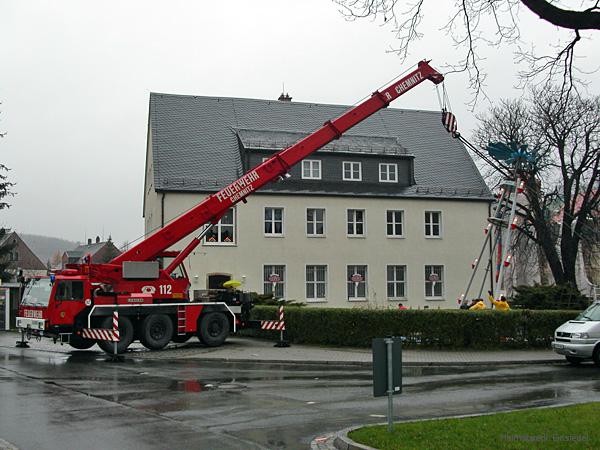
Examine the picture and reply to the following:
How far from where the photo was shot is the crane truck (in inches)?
843

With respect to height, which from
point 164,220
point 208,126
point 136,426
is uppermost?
point 208,126

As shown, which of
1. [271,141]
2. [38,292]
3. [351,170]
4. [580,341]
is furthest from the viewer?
[351,170]

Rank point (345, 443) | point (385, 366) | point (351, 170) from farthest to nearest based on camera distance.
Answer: point (351, 170) → point (385, 366) → point (345, 443)

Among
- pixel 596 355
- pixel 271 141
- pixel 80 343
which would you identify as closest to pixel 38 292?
pixel 80 343

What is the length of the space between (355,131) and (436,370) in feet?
88.2

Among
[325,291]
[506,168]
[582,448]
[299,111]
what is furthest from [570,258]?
[582,448]

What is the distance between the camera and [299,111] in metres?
43.8

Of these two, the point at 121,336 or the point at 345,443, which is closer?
the point at 345,443

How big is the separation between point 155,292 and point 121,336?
5.66 feet

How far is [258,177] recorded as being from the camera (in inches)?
915

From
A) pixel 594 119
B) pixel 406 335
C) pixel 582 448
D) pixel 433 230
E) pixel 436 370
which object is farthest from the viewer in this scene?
pixel 433 230

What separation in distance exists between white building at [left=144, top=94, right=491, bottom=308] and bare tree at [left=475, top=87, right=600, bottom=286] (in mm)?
4532

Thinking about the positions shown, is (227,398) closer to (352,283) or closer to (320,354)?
(320,354)

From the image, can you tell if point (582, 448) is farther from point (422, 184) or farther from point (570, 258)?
point (422, 184)
